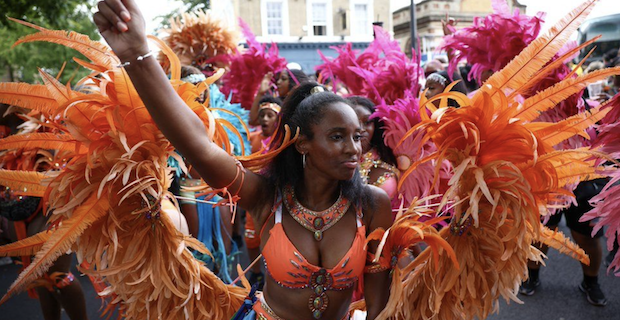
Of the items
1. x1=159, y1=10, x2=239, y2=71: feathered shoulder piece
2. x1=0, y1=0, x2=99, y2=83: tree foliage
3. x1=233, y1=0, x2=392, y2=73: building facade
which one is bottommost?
x1=159, y1=10, x2=239, y2=71: feathered shoulder piece

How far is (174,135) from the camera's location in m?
1.62

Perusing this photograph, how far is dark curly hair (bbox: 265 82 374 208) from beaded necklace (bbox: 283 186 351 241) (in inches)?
2.0

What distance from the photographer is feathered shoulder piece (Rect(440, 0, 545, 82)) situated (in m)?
3.46

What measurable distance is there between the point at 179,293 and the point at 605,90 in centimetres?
768

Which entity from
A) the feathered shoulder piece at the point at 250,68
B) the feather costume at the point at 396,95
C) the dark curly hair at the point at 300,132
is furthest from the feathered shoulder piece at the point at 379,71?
the dark curly hair at the point at 300,132

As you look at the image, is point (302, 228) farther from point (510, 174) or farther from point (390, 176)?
point (390, 176)

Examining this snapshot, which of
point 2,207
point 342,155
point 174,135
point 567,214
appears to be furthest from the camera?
point 567,214

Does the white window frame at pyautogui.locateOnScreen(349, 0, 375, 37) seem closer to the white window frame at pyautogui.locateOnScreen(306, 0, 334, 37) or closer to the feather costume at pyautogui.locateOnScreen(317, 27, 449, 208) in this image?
the white window frame at pyautogui.locateOnScreen(306, 0, 334, 37)

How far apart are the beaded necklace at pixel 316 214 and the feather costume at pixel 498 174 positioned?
40 cm

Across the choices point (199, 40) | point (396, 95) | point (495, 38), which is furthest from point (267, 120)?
point (495, 38)

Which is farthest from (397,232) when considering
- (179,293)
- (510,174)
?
(179,293)

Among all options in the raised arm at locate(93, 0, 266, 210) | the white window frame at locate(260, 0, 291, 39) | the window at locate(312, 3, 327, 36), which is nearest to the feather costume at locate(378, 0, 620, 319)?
the raised arm at locate(93, 0, 266, 210)

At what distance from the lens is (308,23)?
22.5 metres

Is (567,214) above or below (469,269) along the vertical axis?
below
